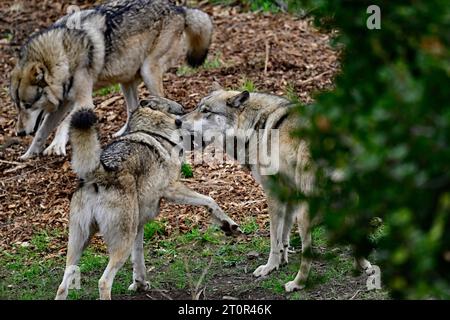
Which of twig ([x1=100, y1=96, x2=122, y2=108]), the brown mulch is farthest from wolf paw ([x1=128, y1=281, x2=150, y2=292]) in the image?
twig ([x1=100, y1=96, x2=122, y2=108])

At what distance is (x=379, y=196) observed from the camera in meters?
3.01

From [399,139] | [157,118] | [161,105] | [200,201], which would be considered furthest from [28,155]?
[399,139]

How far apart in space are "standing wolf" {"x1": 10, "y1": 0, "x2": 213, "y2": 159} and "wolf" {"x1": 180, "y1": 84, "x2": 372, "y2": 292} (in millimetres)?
2656

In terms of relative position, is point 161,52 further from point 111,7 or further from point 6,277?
point 6,277

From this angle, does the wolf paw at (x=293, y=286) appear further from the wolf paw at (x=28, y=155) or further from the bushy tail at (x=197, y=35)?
the bushy tail at (x=197, y=35)

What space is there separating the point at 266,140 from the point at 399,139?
4134mm

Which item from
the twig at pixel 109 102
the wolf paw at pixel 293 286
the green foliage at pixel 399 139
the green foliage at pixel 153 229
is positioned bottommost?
the twig at pixel 109 102

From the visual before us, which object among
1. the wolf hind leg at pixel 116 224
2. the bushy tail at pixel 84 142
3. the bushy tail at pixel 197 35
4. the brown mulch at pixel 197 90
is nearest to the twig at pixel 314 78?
the brown mulch at pixel 197 90

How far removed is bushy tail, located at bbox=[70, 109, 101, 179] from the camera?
5773 mm

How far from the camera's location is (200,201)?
6.67 m

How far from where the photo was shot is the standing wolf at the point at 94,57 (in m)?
9.77

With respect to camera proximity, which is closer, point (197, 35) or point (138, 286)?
point (138, 286)

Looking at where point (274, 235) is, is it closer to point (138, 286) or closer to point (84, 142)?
point (138, 286)

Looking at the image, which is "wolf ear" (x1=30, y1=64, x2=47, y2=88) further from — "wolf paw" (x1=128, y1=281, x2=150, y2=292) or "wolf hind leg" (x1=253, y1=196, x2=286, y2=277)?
"wolf hind leg" (x1=253, y1=196, x2=286, y2=277)
